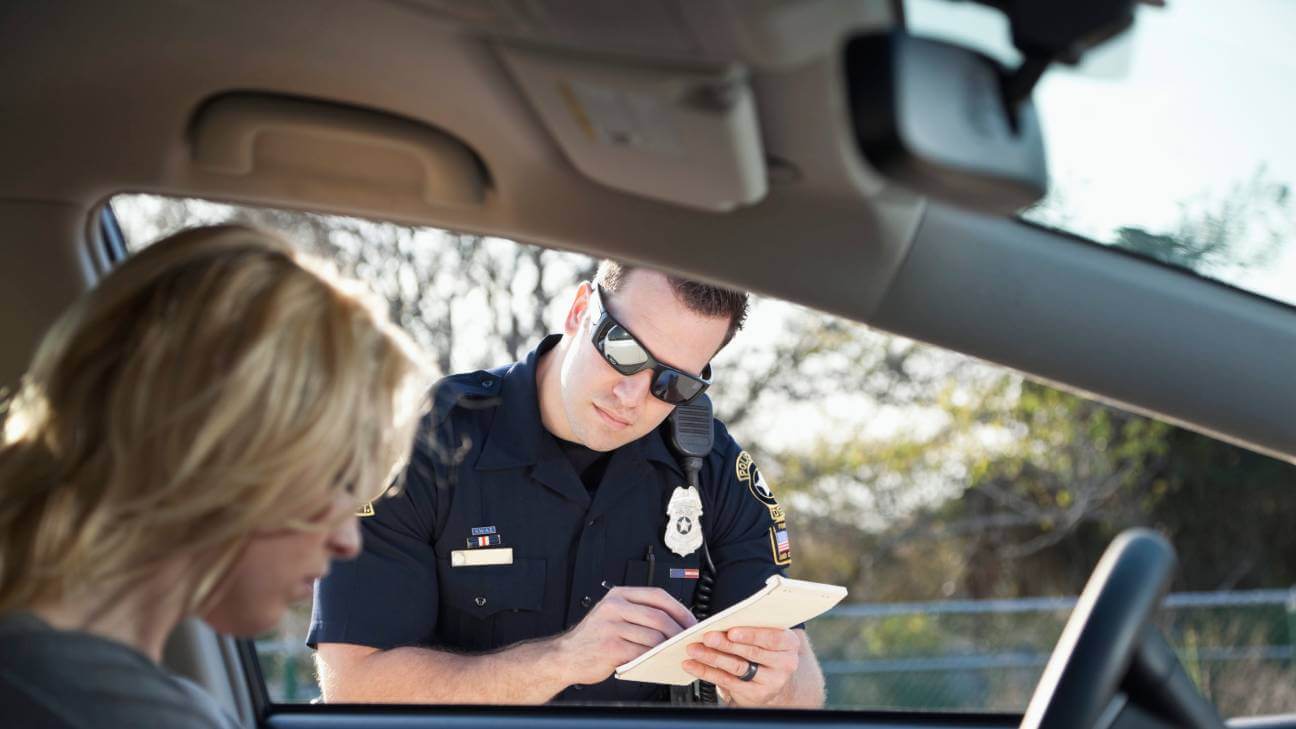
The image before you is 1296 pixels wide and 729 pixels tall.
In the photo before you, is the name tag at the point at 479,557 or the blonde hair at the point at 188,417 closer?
the blonde hair at the point at 188,417

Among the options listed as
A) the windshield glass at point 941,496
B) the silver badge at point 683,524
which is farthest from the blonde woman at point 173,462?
the windshield glass at point 941,496

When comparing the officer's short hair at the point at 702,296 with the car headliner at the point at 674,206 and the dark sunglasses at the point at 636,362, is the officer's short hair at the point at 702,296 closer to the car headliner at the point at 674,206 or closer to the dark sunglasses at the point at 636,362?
the dark sunglasses at the point at 636,362

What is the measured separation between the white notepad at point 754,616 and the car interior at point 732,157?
93 cm

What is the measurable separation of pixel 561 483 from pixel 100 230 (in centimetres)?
121

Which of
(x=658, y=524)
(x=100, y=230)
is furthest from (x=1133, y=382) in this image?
(x=658, y=524)

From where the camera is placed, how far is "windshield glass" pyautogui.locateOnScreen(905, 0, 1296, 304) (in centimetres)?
135

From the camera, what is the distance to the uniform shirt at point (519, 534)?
8.97ft

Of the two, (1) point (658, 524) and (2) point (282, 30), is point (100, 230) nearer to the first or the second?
(2) point (282, 30)

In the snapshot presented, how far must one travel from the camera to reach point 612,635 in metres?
2.59

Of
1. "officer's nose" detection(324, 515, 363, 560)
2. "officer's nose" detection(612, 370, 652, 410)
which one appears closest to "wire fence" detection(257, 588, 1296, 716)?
"officer's nose" detection(612, 370, 652, 410)

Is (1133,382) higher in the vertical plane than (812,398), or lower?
higher

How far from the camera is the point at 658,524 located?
3020 mm

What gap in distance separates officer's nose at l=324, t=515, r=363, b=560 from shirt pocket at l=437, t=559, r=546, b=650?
1354 mm

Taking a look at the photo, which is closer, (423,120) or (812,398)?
(423,120)
